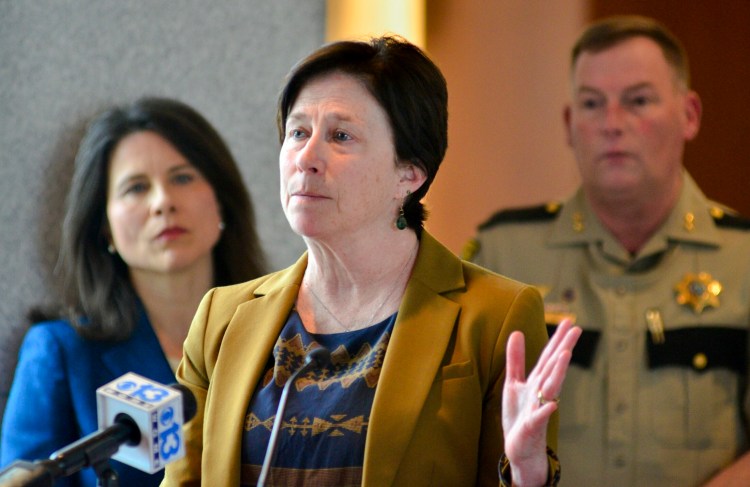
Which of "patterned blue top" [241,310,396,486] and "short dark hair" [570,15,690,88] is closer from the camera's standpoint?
"patterned blue top" [241,310,396,486]

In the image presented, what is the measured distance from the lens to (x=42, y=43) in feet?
7.33

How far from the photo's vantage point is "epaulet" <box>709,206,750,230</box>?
92.4 inches

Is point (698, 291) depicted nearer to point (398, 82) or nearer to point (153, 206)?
point (398, 82)

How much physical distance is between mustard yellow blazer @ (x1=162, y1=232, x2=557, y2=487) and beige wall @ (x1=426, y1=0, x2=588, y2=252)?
3.29 ft

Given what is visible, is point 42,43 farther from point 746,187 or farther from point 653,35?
point 746,187

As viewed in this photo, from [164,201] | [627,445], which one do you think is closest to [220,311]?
[164,201]

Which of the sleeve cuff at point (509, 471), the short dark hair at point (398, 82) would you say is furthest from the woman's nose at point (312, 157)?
the sleeve cuff at point (509, 471)

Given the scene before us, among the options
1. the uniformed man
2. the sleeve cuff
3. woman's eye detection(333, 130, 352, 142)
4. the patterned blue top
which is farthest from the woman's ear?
the uniformed man

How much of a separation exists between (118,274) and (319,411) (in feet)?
3.01

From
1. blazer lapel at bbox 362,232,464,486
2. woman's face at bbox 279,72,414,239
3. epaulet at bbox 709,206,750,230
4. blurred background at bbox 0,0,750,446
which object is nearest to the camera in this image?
blazer lapel at bbox 362,232,464,486

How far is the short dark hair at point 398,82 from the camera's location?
156 cm

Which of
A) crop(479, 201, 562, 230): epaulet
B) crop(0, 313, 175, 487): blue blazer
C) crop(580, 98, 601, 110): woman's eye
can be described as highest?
crop(580, 98, 601, 110): woman's eye

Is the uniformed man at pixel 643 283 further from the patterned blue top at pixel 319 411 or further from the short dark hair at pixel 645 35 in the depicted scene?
the patterned blue top at pixel 319 411

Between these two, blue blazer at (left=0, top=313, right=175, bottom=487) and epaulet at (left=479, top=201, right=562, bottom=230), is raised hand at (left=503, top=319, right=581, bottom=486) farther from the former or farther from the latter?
epaulet at (left=479, top=201, right=562, bottom=230)
